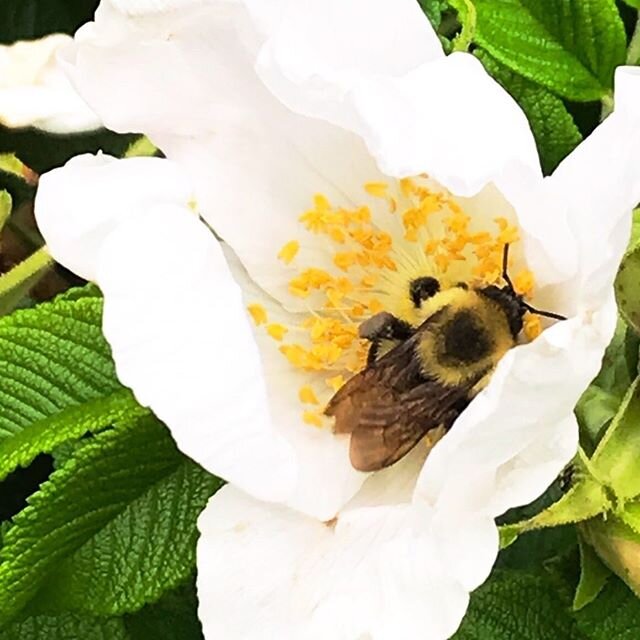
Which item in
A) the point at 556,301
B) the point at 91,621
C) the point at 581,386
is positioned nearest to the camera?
the point at 581,386

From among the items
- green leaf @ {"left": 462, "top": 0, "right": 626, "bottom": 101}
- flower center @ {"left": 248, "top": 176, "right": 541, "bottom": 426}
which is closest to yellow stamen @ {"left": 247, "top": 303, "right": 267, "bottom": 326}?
flower center @ {"left": 248, "top": 176, "right": 541, "bottom": 426}

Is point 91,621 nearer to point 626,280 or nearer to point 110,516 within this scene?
point 110,516

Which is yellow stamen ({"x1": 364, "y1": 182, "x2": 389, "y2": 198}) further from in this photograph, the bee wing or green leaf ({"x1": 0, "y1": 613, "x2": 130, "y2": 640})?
green leaf ({"x1": 0, "y1": 613, "x2": 130, "y2": 640})

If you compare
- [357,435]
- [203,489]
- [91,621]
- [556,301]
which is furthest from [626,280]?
[91,621]

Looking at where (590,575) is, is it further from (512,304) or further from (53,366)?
(53,366)

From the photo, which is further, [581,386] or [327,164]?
[327,164]
